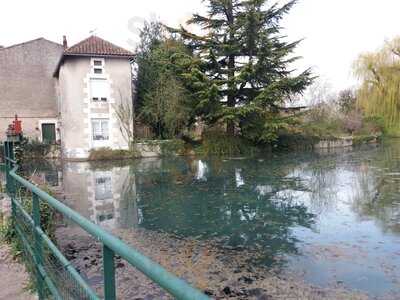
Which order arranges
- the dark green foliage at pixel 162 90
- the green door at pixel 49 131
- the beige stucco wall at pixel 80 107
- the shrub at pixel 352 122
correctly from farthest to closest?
the shrub at pixel 352 122
the green door at pixel 49 131
the dark green foliage at pixel 162 90
the beige stucco wall at pixel 80 107

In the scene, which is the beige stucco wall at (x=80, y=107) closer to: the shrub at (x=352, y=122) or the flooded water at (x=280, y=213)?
the flooded water at (x=280, y=213)

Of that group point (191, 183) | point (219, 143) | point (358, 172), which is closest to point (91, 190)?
point (191, 183)

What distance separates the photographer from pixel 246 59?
933 inches

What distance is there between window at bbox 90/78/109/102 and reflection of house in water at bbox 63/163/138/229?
25.6 feet

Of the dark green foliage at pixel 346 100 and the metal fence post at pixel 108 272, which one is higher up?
the dark green foliage at pixel 346 100

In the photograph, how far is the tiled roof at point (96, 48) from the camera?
21.6 m

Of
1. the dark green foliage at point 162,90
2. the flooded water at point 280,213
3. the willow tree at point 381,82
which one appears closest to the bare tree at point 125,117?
the dark green foliage at point 162,90

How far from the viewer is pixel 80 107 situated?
72.2ft

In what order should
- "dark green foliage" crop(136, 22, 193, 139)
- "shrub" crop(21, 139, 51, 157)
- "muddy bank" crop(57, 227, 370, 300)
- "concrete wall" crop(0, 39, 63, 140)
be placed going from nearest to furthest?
"muddy bank" crop(57, 227, 370, 300) → "shrub" crop(21, 139, 51, 157) → "dark green foliage" crop(136, 22, 193, 139) → "concrete wall" crop(0, 39, 63, 140)

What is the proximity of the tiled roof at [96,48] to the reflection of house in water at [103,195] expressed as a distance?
891cm

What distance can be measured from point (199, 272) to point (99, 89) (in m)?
19.7

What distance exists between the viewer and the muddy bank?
13.1 feet

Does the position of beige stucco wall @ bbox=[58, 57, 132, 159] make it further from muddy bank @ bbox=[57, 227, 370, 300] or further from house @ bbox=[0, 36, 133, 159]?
muddy bank @ bbox=[57, 227, 370, 300]

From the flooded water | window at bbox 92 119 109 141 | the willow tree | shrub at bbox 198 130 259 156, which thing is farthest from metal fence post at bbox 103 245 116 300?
the willow tree
